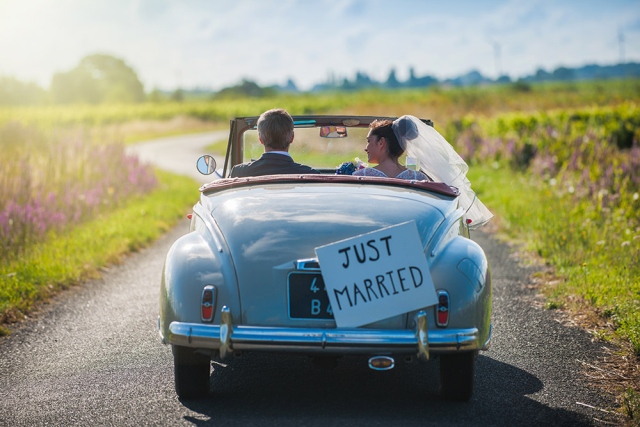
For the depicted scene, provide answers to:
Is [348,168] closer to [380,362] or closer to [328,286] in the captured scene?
[328,286]

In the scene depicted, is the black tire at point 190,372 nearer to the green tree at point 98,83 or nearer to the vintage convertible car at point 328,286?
the vintage convertible car at point 328,286

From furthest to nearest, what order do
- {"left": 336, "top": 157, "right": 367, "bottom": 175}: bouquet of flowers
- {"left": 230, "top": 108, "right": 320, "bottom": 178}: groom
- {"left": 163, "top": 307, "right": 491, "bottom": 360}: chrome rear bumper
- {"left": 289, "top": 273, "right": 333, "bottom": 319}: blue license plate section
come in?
1. {"left": 336, "top": 157, "right": 367, "bottom": 175}: bouquet of flowers
2. {"left": 230, "top": 108, "right": 320, "bottom": 178}: groom
3. {"left": 289, "top": 273, "right": 333, "bottom": 319}: blue license plate section
4. {"left": 163, "top": 307, "right": 491, "bottom": 360}: chrome rear bumper

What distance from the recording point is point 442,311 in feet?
13.5

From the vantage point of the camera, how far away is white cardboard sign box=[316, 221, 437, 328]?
4.02 metres

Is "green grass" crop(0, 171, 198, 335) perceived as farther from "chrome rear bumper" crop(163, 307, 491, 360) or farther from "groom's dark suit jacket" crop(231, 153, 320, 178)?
"chrome rear bumper" crop(163, 307, 491, 360)

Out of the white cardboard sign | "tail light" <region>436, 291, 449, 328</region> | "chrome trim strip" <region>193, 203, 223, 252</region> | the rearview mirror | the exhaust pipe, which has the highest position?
the rearview mirror

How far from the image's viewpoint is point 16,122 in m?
19.2

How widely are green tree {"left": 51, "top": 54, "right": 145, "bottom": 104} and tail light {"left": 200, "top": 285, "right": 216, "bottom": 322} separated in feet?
472

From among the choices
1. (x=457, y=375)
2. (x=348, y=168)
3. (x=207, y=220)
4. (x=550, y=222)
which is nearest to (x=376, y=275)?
(x=457, y=375)

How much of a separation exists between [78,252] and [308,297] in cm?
602

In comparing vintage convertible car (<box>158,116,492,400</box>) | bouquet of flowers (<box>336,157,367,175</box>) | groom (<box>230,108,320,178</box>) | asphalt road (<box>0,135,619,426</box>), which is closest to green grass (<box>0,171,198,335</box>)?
asphalt road (<box>0,135,619,426</box>)

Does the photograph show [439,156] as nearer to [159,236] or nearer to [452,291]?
[452,291]

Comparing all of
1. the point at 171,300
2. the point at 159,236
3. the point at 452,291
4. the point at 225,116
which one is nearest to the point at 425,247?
the point at 452,291

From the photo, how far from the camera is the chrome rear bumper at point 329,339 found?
393cm
